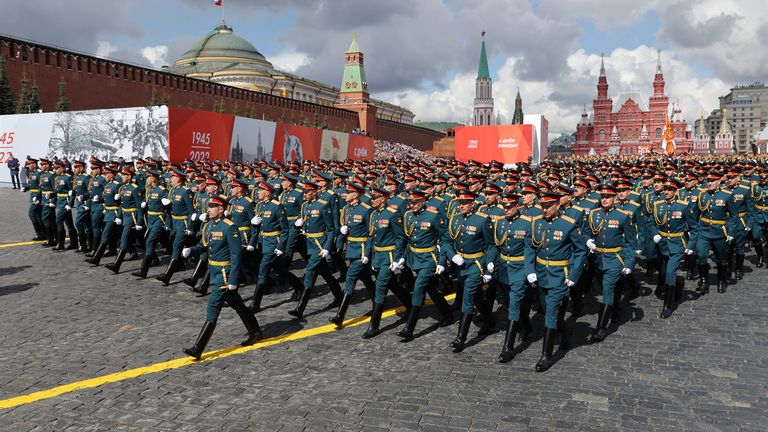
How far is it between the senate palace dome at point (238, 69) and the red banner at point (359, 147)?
38.1 meters

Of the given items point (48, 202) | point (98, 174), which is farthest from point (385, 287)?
point (48, 202)

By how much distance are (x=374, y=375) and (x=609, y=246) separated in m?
3.65

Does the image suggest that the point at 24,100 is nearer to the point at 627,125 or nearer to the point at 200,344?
the point at 200,344

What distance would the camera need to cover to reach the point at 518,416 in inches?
205

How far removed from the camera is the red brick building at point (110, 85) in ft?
121

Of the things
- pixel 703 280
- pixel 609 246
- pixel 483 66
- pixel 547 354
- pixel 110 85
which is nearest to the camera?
pixel 547 354

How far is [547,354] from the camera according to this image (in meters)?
6.47

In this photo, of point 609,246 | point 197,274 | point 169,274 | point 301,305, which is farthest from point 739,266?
point 169,274

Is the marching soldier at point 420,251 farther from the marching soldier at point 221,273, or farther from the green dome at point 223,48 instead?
the green dome at point 223,48

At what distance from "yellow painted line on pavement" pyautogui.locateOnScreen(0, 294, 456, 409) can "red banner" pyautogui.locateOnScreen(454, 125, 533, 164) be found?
24.7 meters

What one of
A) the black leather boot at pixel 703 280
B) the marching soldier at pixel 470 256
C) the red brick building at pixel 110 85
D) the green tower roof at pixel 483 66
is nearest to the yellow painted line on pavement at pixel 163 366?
the marching soldier at pixel 470 256

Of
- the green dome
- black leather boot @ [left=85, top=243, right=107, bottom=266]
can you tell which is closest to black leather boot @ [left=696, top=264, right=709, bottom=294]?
black leather boot @ [left=85, top=243, right=107, bottom=266]

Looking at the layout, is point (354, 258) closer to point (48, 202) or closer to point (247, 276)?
point (247, 276)

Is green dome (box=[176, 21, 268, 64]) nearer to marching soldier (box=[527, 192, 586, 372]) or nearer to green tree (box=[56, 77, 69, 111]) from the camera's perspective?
green tree (box=[56, 77, 69, 111])
